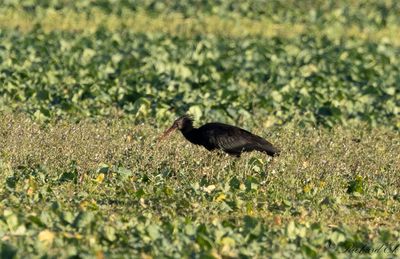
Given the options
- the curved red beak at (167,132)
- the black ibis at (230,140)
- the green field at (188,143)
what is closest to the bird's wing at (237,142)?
the black ibis at (230,140)

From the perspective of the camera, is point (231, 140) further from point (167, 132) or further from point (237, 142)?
point (167, 132)

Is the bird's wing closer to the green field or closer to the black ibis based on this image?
the black ibis

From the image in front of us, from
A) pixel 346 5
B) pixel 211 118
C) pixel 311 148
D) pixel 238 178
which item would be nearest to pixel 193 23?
pixel 346 5

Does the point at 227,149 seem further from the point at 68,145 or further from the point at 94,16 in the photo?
the point at 94,16

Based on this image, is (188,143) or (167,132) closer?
(167,132)

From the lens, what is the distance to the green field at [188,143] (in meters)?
7.48

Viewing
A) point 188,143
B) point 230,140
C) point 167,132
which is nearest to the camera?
point 230,140

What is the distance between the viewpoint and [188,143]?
11836 mm

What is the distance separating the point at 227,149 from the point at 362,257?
383 cm

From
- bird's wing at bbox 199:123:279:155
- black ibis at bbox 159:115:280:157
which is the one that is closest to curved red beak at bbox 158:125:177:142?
black ibis at bbox 159:115:280:157

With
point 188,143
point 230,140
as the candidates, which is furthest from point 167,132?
point 230,140

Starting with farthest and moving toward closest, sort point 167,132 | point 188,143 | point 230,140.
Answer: point 188,143, point 167,132, point 230,140

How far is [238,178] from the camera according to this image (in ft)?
31.4

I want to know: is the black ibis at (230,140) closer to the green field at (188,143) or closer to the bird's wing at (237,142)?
the bird's wing at (237,142)
